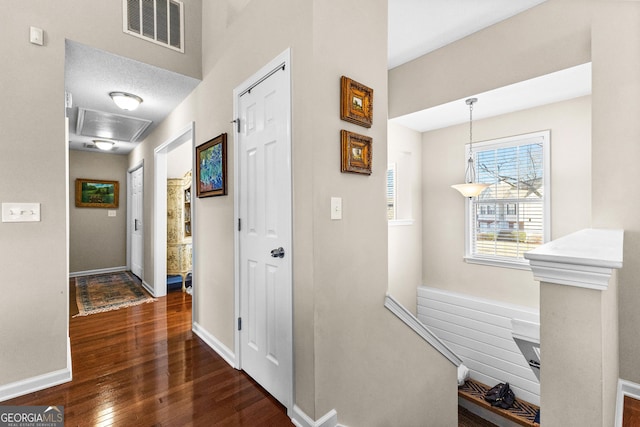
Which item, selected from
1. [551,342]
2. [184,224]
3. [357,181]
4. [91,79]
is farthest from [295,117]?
[184,224]

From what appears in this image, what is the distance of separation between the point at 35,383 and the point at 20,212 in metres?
1.16

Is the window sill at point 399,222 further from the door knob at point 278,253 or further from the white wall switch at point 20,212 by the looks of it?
the white wall switch at point 20,212

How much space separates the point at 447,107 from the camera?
336 centimetres

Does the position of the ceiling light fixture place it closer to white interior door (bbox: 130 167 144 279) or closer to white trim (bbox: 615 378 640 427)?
white interior door (bbox: 130 167 144 279)

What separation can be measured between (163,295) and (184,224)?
1.29 meters

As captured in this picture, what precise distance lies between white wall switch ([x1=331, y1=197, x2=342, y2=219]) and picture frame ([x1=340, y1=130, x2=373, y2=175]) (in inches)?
7.0

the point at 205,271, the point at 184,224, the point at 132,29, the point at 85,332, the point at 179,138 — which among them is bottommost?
the point at 85,332

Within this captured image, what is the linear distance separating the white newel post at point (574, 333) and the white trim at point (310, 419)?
103cm

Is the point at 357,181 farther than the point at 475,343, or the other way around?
the point at 475,343

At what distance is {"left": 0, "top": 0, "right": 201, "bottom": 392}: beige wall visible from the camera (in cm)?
195

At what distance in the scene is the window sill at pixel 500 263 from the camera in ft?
11.3

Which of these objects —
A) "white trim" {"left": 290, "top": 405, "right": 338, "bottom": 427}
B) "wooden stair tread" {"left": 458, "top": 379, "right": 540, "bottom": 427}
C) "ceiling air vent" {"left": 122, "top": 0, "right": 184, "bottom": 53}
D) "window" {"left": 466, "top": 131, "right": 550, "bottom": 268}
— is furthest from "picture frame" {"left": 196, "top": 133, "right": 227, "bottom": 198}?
"wooden stair tread" {"left": 458, "top": 379, "right": 540, "bottom": 427}

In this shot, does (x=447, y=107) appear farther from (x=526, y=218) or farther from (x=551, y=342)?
(x=551, y=342)

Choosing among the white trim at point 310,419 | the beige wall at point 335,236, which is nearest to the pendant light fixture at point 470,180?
the beige wall at point 335,236
